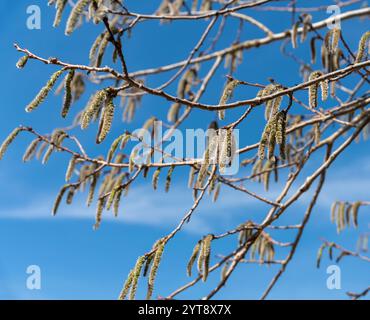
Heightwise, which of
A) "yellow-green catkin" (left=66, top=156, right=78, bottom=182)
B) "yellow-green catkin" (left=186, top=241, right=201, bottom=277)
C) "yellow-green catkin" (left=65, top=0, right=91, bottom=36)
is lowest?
"yellow-green catkin" (left=186, top=241, right=201, bottom=277)

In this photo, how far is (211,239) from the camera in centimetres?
233

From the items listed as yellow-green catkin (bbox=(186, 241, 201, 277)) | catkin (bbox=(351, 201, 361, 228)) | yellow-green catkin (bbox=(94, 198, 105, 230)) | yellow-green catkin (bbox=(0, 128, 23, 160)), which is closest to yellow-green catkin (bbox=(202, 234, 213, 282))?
yellow-green catkin (bbox=(186, 241, 201, 277))

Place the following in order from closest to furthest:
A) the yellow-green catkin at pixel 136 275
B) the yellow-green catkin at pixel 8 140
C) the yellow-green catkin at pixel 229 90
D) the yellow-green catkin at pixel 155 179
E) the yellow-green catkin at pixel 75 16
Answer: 1. the yellow-green catkin at pixel 229 90
2. the yellow-green catkin at pixel 136 275
3. the yellow-green catkin at pixel 75 16
4. the yellow-green catkin at pixel 8 140
5. the yellow-green catkin at pixel 155 179

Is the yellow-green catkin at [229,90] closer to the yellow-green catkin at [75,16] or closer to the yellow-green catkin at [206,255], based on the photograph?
the yellow-green catkin at [206,255]

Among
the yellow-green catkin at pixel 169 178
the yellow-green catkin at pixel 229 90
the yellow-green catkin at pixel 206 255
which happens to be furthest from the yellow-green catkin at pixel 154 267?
the yellow-green catkin at pixel 169 178

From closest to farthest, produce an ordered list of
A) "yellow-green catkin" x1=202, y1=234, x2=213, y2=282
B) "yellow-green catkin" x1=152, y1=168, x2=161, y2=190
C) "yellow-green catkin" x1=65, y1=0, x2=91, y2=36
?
1. "yellow-green catkin" x1=202, y1=234, x2=213, y2=282
2. "yellow-green catkin" x1=65, y1=0, x2=91, y2=36
3. "yellow-green catkin" x1=152, y1=168, x2=161, y2=190

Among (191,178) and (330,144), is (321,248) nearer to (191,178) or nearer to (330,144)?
(330,144)

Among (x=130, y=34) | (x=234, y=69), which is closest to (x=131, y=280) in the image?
(x=130, y=34)

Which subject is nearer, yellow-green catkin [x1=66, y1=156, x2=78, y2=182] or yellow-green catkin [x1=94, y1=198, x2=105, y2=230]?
yellow-green catkin [x1=94, y1=198, x2=105, y2=230]

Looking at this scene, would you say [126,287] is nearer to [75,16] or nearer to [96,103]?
[96,103]

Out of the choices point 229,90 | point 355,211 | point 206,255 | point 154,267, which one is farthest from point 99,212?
point 355,211

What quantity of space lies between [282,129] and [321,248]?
2280 millimetres

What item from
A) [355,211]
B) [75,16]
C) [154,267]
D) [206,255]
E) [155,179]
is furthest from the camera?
[355,211]

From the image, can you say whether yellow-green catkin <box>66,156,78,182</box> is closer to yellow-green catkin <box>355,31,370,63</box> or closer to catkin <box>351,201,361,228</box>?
yellow-green catkin <box>355,31,370,63</box>
